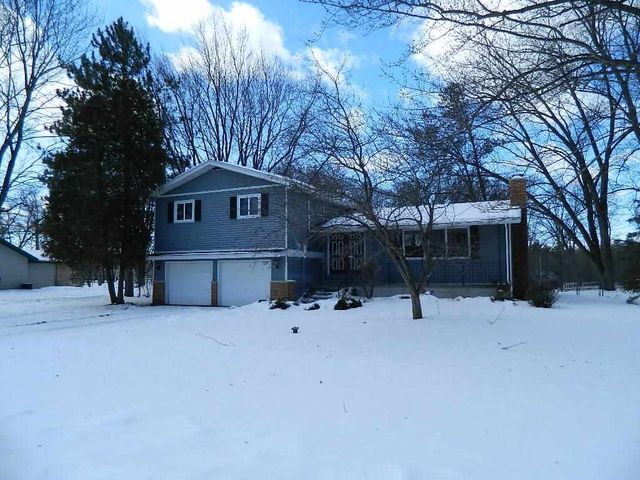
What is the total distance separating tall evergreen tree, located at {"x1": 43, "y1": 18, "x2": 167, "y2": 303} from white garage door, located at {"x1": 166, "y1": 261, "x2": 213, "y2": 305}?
161 cm

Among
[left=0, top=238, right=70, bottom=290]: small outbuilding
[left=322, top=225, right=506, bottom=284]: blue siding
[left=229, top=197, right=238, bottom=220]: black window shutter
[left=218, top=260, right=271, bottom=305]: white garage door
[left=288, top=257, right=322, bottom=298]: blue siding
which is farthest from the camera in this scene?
[left=0, top=238, right=70, bottom=290]: small outbuilding

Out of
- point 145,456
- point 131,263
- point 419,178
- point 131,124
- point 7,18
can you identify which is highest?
point 7,18

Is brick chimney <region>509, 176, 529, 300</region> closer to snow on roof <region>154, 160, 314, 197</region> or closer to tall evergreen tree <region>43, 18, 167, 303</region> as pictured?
snow on roof <region>154, 160, 314, 197</region>

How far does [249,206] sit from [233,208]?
0.81 m

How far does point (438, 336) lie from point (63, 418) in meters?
6.63

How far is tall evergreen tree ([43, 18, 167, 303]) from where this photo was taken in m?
19.8

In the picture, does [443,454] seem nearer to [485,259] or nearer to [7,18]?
[485,259]

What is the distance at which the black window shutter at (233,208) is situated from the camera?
20578 millimetres

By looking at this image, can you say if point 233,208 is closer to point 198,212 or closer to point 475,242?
point 198,212

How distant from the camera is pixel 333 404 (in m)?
5.32

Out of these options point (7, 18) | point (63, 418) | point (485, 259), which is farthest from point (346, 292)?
point (7, 18)

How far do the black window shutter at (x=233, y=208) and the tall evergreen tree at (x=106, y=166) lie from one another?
12.8 feet

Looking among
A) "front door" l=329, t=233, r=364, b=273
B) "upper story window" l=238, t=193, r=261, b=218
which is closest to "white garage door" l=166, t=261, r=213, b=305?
"upper story window" l=238, t=193, r=261, b=218

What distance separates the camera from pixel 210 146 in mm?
32156
